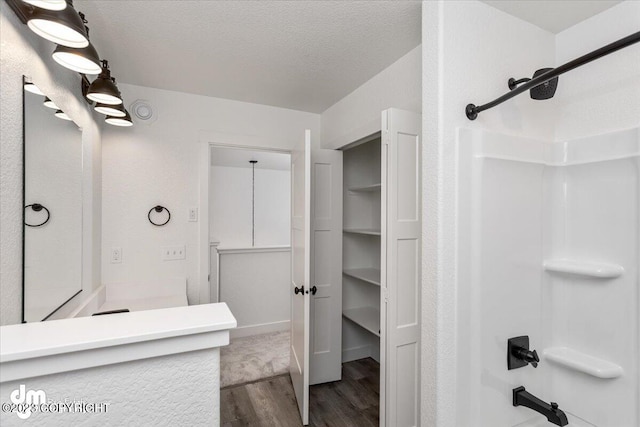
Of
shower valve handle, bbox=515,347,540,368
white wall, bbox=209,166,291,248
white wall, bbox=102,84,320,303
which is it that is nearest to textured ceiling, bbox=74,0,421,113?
white wall, bbox=102,84,320,303

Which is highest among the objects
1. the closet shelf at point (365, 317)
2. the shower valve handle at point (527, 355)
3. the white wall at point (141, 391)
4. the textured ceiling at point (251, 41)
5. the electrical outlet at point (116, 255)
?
the textured ceiling at point (251, 41)

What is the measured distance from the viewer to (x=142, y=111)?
2.47m

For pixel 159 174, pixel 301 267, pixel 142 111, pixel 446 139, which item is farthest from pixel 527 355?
pixel 142 111

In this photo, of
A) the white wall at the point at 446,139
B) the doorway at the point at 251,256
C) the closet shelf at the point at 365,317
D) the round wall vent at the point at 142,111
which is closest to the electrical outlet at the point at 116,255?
the doorway at the point at 251,256

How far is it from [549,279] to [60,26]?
7.45ft

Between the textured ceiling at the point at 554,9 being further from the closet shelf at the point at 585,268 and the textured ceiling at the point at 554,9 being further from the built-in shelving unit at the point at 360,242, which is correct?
the built-in shelving unit at the point at 360,242

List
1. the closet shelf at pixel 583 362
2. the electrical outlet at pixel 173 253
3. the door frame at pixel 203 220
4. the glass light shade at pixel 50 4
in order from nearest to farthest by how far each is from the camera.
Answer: the glass light shade at pixel 50 4 < the closet shelf at pixel 583 362 < the electrical outlet at pixel 173 253 < the door frame at pixel 203 220

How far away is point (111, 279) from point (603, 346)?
9.88 ft

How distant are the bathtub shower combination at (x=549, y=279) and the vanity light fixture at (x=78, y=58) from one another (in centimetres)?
154

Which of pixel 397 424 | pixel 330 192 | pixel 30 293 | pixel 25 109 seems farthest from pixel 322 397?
pixel 25 109

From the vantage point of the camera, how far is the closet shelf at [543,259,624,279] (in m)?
1.32

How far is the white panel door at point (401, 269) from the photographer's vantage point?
1726mm

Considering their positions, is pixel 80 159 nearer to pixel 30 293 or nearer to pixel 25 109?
pixel 25 109

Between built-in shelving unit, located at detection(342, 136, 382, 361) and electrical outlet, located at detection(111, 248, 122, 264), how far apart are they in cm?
188
